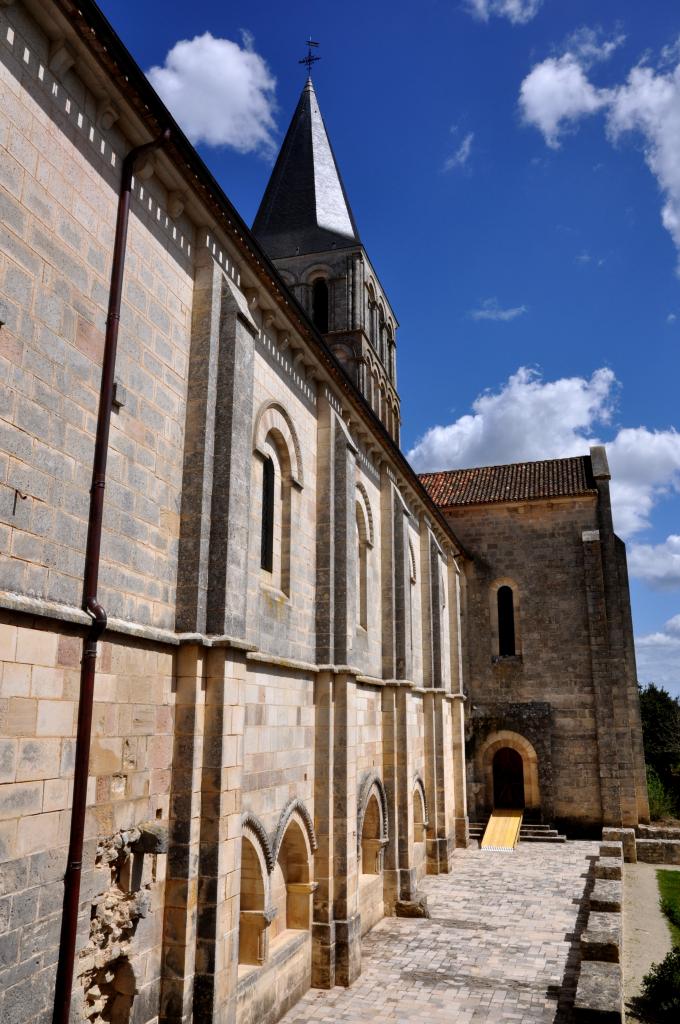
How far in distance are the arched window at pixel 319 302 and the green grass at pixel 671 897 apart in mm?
17348

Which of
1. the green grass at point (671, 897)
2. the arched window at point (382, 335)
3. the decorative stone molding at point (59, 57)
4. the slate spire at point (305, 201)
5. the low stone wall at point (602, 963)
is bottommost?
the green grass at point (671, 897)

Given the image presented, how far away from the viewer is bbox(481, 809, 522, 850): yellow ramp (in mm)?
21453

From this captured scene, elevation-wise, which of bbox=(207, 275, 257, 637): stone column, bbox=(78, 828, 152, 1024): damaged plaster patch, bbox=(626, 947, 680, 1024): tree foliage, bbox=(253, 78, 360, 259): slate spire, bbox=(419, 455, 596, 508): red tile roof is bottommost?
bbox=(626, 947, 680, 1024): tree foliage

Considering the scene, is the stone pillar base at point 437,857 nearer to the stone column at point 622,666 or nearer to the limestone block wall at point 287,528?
the stone column at point 622,666

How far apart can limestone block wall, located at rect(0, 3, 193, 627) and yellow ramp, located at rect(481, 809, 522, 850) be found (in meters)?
17.3

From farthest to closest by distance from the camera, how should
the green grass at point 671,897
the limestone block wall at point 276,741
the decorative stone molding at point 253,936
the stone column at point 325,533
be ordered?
the green grass at point 671,897 → the stone column at point 325,533 → the limestone block wall at point 276,741 → the decorative stone molding at point 253,936

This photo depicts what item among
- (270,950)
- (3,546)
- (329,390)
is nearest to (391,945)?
(270,950)

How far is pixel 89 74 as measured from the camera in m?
6.65

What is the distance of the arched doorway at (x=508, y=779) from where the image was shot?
24562mm

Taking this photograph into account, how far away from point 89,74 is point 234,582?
478 centimetres

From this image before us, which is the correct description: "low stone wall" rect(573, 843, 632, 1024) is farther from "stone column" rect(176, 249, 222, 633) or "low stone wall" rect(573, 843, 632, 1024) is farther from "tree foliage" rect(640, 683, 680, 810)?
"tree foliage" rect(640, 683, 680, 810)

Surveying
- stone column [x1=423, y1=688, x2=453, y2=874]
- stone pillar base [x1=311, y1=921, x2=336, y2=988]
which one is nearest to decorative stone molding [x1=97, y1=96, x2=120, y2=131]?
stone pillar base [x1=311, y1=921, x2=336, y2=988]

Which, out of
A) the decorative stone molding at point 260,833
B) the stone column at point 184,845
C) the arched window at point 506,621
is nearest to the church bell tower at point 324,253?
the arched window at point 506,621

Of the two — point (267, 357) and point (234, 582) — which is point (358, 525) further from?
point (234, 582)
